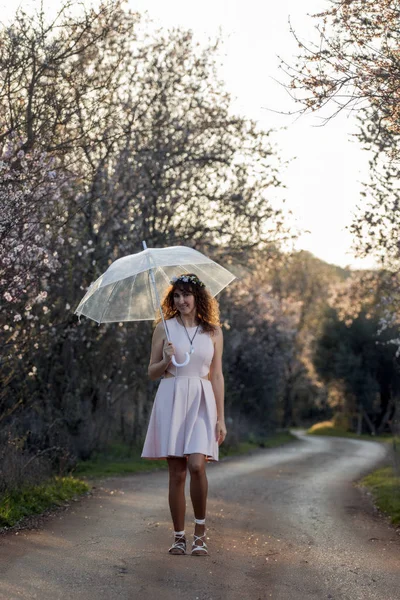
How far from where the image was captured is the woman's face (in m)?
8.05

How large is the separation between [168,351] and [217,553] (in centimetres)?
178

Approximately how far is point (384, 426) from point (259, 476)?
37.3 m

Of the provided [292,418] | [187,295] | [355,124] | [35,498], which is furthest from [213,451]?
[292,418]

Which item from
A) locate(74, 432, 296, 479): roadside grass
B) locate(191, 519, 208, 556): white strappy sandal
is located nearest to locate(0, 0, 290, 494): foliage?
locate(74, 432, 296, 479): roadside grass

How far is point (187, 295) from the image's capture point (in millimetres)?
8062

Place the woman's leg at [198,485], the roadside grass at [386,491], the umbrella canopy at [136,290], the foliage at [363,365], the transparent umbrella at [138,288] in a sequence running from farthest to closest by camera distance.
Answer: the foliage at [363,365] < the roadside grass at [386,491] < the umbrella canopy at [136,290] < the transparent umbrella at [138,288] < the woman's leg at [198,485]

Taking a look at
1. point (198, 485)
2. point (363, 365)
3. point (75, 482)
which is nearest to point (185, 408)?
point (198, 485)

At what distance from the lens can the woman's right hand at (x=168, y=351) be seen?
784 cm

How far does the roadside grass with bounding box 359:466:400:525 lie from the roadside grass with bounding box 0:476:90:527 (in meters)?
4.09

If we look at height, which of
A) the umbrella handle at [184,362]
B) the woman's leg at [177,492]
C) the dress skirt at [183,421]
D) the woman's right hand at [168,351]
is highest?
the woman's right hand at [168,351]

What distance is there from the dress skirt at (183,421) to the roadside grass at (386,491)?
14.4 feet

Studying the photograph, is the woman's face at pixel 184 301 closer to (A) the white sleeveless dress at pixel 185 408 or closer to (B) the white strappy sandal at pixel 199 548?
(A) the white sleeveless dress at pixel 185 408

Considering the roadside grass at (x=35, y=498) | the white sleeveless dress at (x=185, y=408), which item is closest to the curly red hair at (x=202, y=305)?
the white sleeveless dress at (x=185, y=408)

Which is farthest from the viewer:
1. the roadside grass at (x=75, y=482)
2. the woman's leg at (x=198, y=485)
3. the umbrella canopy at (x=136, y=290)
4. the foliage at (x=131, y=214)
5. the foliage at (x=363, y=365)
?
the foliage at (x=363, y=365)
